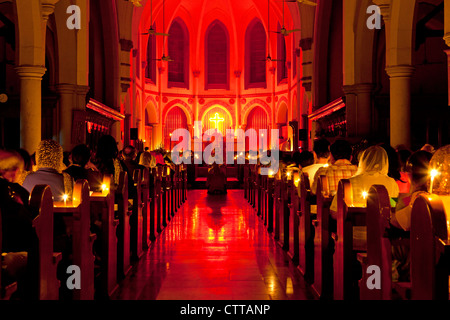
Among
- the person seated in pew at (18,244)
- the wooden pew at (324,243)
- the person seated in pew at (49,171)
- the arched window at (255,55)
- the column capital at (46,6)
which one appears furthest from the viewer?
the arched window at (255,55)

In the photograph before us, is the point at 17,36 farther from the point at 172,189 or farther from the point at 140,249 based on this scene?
the point at 140,249

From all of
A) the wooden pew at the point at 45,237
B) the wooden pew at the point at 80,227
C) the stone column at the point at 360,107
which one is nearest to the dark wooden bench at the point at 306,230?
the wooden pew at the point at 80,227

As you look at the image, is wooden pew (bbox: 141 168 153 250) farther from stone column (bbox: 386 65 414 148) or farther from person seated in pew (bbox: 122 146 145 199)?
stone column (bbox: 386 65 414 148)

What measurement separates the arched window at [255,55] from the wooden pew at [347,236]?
25.7 metres

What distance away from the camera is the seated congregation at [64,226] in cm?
303

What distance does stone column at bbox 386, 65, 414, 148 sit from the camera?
10.4 m

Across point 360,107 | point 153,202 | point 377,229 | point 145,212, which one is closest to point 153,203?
point 153,202

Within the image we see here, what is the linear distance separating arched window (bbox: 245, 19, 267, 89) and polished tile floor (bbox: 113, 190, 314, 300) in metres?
20.4

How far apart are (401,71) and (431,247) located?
8791mm

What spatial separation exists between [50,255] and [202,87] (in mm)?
27228

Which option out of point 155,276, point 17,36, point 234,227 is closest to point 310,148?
point 234,227

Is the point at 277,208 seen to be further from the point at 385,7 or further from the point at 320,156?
the point at 385,7

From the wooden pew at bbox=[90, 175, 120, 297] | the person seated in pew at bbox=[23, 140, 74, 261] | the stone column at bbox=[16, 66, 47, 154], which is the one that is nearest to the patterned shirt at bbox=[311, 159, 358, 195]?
the wooden pew at bbox=[90, 175, 120, 297]

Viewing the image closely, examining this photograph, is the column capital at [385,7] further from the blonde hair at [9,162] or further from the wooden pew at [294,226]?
the blonde hair at [9,162]
